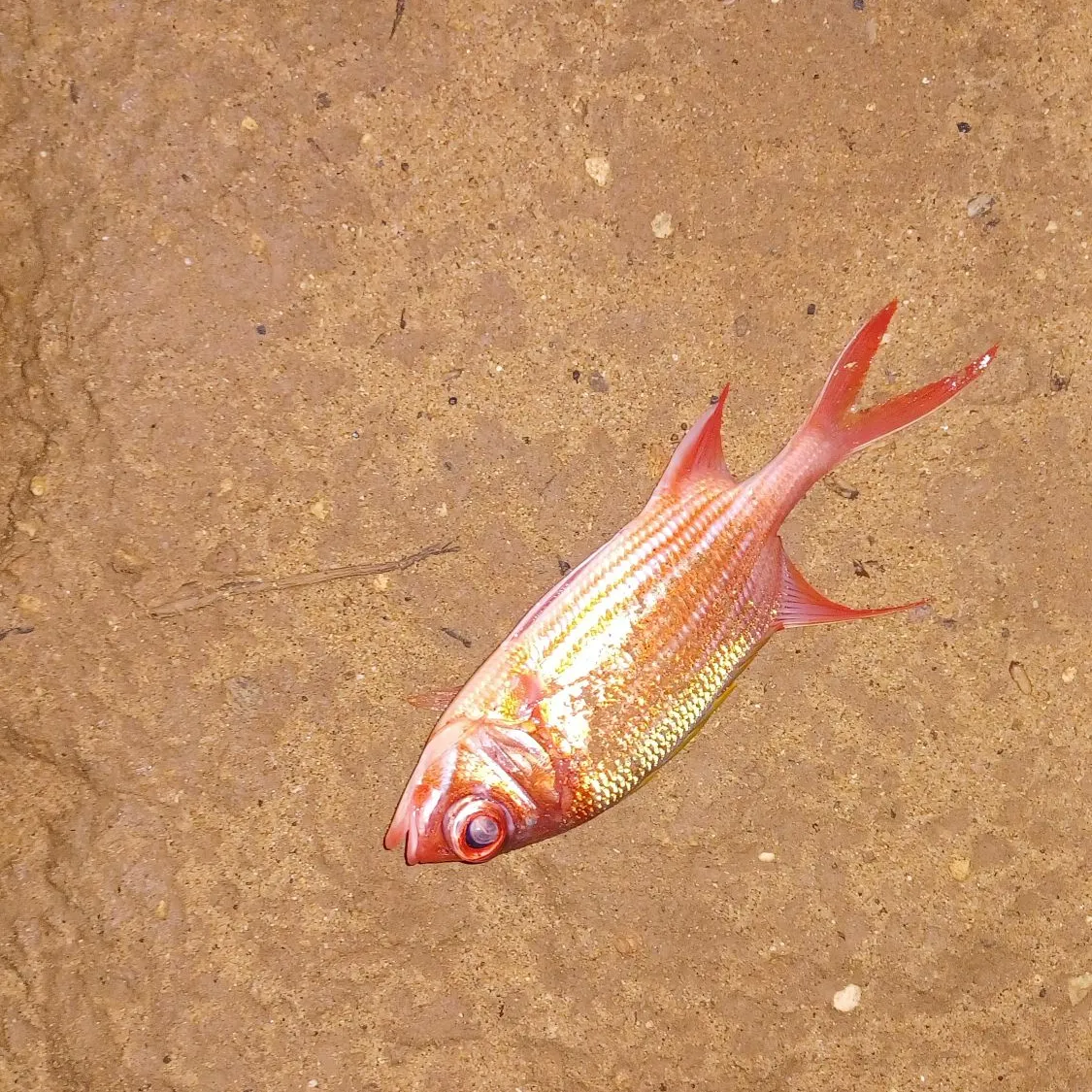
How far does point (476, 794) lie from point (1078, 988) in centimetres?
267

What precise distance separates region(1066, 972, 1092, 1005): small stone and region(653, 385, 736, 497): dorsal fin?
8.13 ft

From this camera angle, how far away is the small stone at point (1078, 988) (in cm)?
315

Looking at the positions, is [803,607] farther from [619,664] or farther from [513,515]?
[513,515]

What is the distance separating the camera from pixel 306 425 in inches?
112

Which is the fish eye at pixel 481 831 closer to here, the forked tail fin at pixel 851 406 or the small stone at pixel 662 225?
the forked tail fin at pixel 851 406

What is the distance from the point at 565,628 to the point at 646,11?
2.23 meters

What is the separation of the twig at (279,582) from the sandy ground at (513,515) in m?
0.04

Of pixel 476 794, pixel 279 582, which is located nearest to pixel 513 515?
pixel 279 582

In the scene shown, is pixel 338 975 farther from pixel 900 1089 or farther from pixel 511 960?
pixel 900 1089

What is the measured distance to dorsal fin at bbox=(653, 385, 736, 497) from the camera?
265 cm

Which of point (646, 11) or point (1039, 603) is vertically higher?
point (646, 11)

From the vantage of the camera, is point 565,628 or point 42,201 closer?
point 565,628

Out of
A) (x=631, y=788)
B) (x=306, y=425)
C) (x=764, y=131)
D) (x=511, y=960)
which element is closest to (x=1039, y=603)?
(x=631, y=788)

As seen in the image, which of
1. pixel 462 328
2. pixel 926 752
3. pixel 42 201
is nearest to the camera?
pixel 42 201
